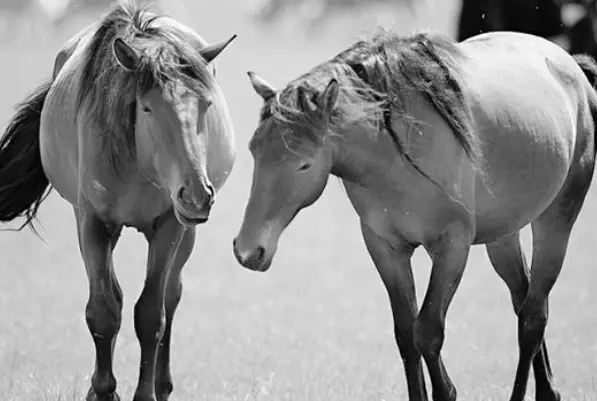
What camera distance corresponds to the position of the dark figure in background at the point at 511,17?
12562mm

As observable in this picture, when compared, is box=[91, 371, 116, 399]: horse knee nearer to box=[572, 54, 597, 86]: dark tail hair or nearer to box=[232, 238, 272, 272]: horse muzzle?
box=[232, 238, 272, 272]: horse muzzle

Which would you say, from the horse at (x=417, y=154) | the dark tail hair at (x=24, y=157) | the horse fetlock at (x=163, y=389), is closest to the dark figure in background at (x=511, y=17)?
the dark tail hair at (x=24, y=157)

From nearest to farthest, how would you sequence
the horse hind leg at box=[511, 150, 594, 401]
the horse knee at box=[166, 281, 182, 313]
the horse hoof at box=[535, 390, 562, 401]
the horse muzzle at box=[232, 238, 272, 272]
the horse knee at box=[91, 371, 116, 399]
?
the horse muzzle at box=[232, 238, 272, 272] → the horse knee at box=[91, 371, 116, 399] → the horse hind leg at box=[511, 150, 594, 401] → the horse hoof at box=[535, 390, 562, 401] → the horse knee at box=[166, 281, 182, 313]

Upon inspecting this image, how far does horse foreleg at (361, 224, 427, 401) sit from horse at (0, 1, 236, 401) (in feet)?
2.91

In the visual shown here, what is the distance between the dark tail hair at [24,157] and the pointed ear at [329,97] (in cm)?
247

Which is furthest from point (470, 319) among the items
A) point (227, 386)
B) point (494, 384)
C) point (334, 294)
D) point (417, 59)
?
point (417, 59)

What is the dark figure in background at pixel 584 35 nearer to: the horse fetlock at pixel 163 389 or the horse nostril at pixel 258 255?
the horse fetlock at pixel 163 389

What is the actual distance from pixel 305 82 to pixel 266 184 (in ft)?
1.54

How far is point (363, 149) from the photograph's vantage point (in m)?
5.07

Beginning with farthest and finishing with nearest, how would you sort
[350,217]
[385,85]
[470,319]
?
[350,217]
[470,319]
[385,85]

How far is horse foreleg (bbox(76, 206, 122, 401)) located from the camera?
573 centimetres

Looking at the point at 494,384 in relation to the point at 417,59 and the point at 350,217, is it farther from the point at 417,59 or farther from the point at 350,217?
the point at 350,217

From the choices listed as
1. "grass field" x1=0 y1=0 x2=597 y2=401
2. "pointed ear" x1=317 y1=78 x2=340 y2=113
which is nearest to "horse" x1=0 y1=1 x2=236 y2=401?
"pointed ear" x1=317 y1=78 x2=340 y2=113

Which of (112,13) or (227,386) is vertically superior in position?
(112,13)
